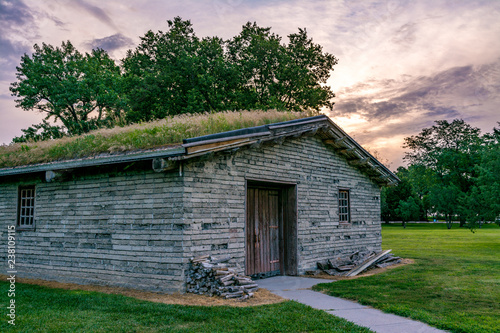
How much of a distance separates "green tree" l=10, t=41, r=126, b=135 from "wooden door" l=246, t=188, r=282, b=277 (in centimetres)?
2634

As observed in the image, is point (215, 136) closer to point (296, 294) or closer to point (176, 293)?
point (176, 293)

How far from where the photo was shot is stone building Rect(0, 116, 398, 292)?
353 inches

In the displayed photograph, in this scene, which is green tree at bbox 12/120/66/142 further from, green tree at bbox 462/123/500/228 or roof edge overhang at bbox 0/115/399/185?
green tree at bbox 462/123/500/228

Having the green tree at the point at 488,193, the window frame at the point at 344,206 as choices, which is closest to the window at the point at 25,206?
the window frame at the point at 344,206

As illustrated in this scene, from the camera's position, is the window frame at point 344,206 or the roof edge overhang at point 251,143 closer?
the roof edge overhang at point 251,143

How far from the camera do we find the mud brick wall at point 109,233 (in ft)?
29.3

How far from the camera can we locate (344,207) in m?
14.9

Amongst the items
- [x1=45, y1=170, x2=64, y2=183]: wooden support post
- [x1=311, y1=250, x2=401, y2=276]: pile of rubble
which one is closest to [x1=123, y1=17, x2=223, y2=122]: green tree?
[x1=311, y1=250, x2=401, y2=276]: pile of rubble

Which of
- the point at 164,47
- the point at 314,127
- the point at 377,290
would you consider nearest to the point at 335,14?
the point at 314,127

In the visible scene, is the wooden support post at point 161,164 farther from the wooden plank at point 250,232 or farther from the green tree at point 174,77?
the green tree at point 174,77

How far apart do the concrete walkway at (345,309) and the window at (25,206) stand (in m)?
7.27

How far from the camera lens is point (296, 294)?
923 cm

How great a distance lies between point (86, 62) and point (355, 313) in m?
36.8

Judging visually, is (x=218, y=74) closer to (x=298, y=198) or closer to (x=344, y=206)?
(x=344, y=206)
